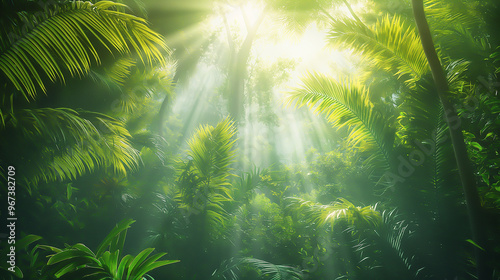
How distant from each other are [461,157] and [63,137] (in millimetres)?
3817

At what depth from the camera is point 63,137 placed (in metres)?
2.16

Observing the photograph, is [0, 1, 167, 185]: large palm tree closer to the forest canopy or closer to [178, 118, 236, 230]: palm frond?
the forest canopy

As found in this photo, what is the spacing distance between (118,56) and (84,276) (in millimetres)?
4374

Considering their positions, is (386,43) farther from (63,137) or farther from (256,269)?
(63,137)

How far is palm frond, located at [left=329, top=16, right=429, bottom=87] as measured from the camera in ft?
8.96

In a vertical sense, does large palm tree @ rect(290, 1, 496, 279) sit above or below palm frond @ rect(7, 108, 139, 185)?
above

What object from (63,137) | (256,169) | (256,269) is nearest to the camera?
(63,137)

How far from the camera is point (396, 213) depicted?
9.16 feet

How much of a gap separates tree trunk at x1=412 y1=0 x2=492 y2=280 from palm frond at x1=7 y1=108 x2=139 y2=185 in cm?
352

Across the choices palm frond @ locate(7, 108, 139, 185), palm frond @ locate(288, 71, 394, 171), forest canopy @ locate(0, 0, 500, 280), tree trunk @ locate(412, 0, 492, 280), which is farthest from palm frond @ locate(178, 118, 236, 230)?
tree trunk @ locate(412, 0, 492, 280)

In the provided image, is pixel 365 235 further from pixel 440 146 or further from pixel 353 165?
pixel 353 165

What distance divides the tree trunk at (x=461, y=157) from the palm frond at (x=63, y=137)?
11.5 ft

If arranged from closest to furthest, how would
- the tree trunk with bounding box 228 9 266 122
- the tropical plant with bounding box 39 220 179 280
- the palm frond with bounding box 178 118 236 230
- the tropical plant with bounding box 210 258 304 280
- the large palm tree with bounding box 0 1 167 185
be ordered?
the tropical plant with bounding box 39 220 179 280, the large palm tree with bounding box 0 1 167 185, the tropical plant with bounding box 210 258 304 280, the palm frond with bounding box 178 118 236 230, the tree trunk with bounding box 228 9 266 122

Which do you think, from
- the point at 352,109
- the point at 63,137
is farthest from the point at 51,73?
the point at 352,109
